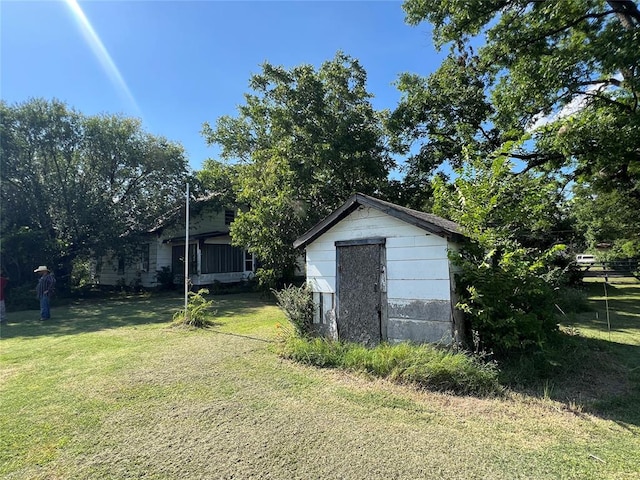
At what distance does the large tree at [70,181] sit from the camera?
16.4 meters

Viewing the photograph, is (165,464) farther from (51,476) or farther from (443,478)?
(443,478)

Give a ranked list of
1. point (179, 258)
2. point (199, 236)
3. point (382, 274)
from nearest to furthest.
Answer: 1. point (382, 274)
2. point (199, 236)
3. point (179, 258)

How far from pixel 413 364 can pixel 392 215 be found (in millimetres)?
2666

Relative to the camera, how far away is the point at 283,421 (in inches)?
168

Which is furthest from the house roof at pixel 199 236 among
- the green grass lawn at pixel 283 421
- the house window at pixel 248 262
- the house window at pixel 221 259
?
the green grass lawn at pixel 283 421

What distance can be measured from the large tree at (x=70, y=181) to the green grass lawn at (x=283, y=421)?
12268mm

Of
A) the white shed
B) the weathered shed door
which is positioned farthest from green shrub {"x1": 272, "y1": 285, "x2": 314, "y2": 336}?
the weathered shed door

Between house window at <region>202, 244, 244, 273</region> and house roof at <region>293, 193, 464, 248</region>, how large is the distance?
13.3 m

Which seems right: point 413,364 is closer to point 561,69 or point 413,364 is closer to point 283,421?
point 283,421

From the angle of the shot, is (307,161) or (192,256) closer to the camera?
(307,161)

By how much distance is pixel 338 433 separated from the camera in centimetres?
397

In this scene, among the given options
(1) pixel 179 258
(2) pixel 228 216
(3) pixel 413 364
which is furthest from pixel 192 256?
Result: (3) pixel 413 364

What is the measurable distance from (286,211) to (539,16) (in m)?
9.87

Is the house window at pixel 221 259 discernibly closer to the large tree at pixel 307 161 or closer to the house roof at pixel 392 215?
the large tree at pixel 307 161
